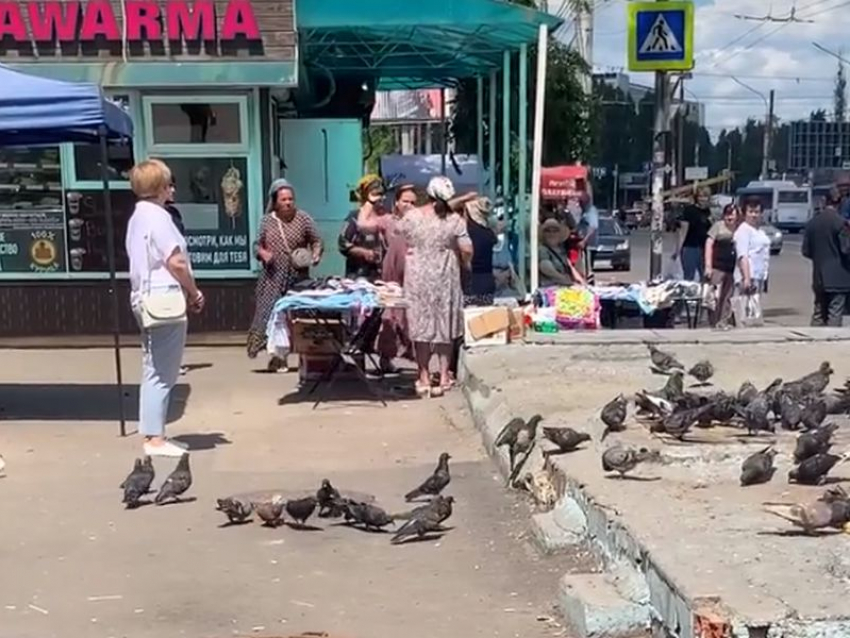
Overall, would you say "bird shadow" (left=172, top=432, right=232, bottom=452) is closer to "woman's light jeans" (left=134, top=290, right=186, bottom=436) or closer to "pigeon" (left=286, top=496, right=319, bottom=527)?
"woman's light jeans" (left=134, top=290, right=186, bottom=436)

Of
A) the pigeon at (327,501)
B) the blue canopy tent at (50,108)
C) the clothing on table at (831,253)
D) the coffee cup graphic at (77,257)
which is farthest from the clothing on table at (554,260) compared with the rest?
the pigeon at (327,501)

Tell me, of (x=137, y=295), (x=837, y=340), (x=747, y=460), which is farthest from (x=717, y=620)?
(x=837, y=340)

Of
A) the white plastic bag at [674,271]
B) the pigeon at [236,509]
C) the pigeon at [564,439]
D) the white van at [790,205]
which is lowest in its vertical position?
the white van at [790,205]

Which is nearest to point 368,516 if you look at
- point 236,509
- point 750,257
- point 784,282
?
point 236,509

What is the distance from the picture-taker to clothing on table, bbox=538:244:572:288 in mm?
13047

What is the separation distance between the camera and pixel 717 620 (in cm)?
420

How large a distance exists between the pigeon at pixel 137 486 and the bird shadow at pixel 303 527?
89 centimetres

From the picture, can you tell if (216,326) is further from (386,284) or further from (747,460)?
(747,460)

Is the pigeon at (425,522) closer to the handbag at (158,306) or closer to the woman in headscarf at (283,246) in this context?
the handbag at (158,306)

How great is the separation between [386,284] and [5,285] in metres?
4.44

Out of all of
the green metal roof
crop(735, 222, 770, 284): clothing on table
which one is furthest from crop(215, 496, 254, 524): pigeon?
crop(735, 222, 770, 284): clothing on table

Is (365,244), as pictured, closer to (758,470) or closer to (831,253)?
(831,253)

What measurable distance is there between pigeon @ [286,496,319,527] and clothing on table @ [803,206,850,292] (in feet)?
27.9

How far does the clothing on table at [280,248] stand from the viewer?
11211mm
